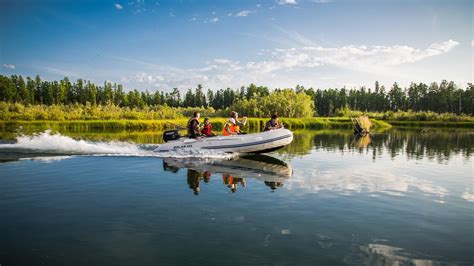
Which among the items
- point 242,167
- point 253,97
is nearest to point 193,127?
point 242,167

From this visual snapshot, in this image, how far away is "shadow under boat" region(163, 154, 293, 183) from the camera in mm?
10641

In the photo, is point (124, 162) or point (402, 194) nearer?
point (402, 194)

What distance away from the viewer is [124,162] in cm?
1277

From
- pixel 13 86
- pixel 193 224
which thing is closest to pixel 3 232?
pixel 193 224

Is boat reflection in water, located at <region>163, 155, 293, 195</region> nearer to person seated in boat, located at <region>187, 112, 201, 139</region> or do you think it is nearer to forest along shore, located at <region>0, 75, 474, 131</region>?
person seated in boat, located at <region>187, 112, 201, 139</region>

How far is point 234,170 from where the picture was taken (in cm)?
1133

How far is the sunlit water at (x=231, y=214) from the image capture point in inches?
189

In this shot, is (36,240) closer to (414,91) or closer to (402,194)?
(402,194)

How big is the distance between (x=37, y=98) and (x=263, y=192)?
8135cm

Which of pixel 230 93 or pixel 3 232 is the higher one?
pixel 230 93

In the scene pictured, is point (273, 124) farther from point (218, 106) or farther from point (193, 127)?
point (218, 106)

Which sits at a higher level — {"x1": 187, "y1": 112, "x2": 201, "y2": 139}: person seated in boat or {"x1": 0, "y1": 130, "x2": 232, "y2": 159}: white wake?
{"x1": 187, "y1": 112, "x2": 201, "y2": 139}: person seated in boat

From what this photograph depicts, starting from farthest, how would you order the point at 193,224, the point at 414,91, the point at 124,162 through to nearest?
the point at 414,91 < the point at 124,162 < the point at 193,224

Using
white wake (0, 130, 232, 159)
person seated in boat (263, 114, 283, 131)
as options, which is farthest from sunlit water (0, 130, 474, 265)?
person seated in boat (263, 114, 283, 131)
